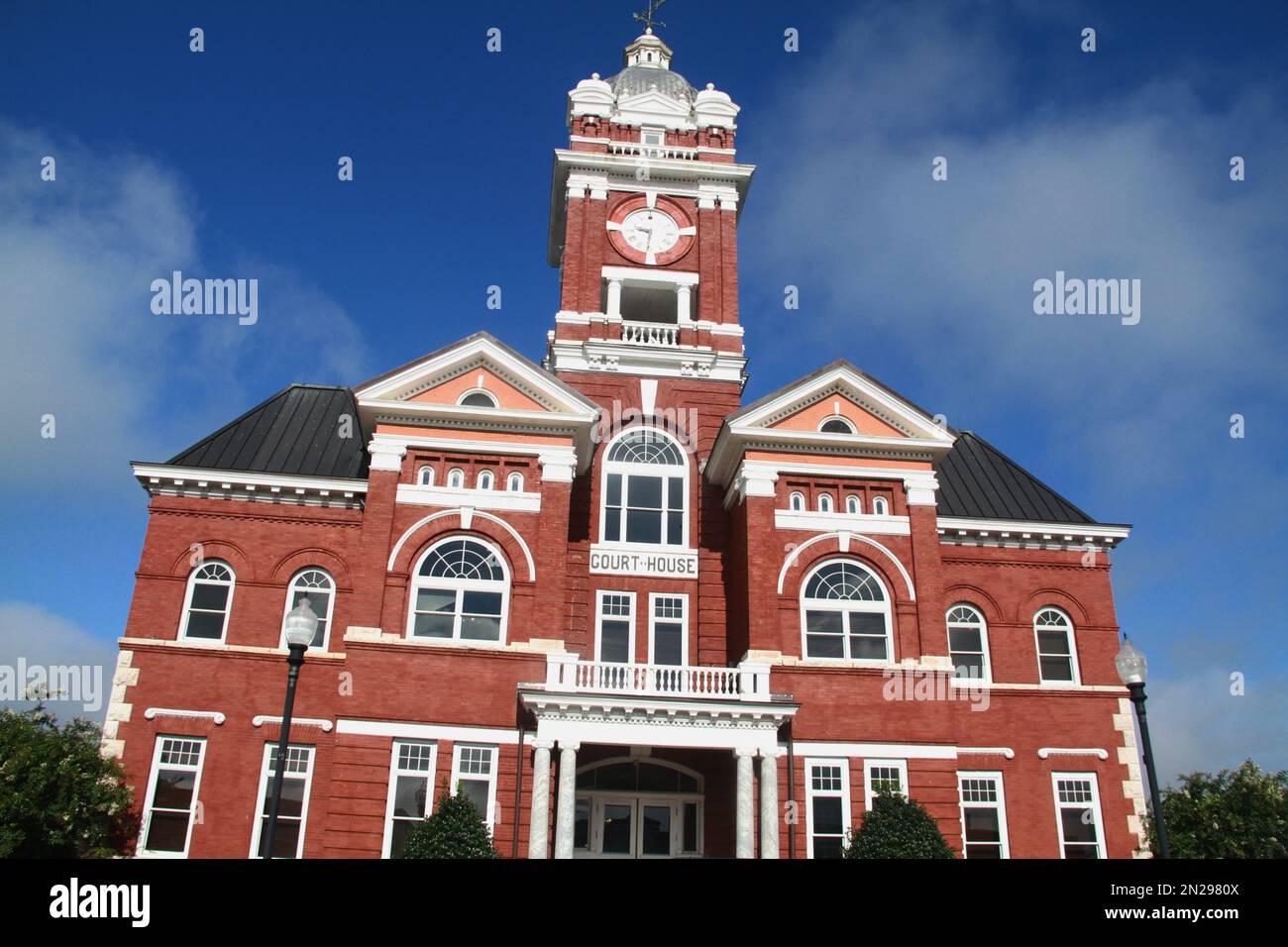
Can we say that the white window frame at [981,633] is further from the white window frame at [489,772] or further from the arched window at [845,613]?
the white window frame at [489,772]

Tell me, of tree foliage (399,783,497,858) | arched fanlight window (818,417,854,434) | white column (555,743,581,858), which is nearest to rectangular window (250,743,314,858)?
tree foliage (399,783,497,858)

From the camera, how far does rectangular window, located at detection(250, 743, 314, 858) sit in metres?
24.1

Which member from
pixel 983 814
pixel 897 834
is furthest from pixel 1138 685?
pixel 983 814

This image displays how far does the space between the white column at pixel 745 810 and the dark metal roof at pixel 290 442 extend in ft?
45.8

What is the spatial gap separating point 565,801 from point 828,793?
672 cm

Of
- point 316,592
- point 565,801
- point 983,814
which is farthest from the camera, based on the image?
point 316,592

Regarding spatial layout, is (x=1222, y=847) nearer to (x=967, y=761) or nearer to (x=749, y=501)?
(x=967, y=761)

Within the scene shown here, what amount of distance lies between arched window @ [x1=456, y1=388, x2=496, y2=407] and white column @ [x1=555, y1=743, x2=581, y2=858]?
9.72 metres

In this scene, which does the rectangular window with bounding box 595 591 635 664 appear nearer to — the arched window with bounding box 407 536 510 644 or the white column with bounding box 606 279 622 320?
the arched window with bounding box 407 536 510 644

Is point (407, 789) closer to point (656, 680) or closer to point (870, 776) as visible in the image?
point (656, 680)

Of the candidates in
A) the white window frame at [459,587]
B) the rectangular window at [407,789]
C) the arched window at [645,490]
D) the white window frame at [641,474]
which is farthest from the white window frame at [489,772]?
the arched window at [645,490]

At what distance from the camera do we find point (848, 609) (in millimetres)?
25859

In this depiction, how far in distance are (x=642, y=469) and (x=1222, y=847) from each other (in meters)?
18.1

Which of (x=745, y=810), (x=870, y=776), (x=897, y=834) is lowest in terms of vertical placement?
(x=897, y=834)
